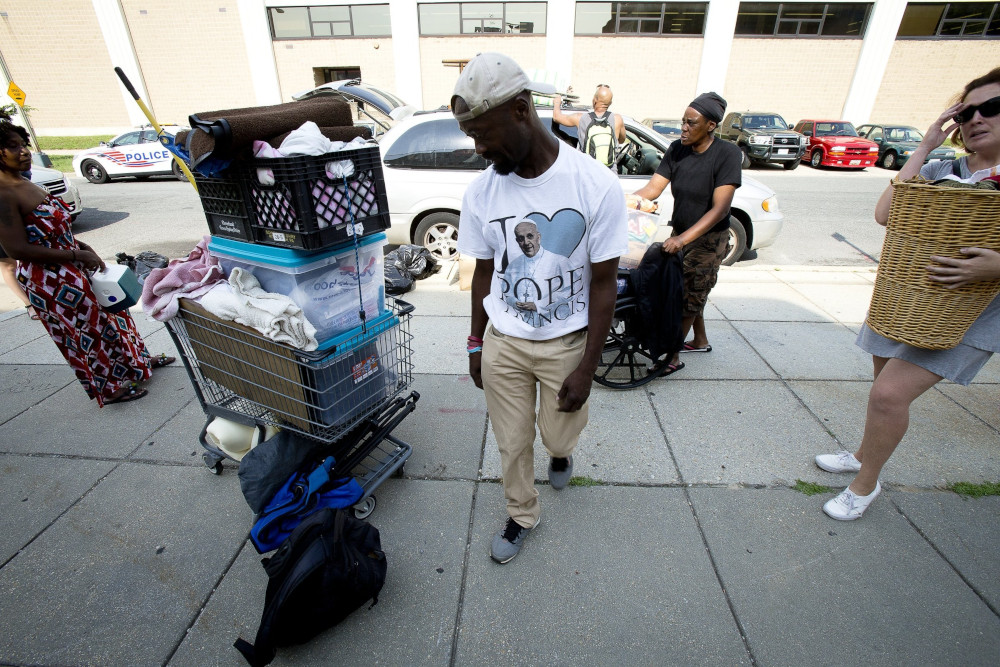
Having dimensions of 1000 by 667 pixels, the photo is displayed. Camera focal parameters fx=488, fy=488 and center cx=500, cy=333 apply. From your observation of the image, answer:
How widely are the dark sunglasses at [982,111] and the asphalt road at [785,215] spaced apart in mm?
5404

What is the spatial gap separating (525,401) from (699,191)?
2197 mm

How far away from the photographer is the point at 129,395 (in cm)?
363

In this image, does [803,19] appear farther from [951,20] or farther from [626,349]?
[626,349]

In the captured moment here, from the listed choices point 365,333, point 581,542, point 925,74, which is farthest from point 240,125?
point 925,74

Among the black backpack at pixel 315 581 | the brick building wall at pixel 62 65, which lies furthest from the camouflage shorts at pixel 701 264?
the brick building wall at pixel 62 65

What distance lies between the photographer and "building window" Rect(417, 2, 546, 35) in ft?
72.8

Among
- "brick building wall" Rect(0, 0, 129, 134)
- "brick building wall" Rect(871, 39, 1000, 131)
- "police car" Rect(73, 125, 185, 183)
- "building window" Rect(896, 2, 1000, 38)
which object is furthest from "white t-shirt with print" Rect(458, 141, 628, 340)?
"brick building wall" Rect(0, 0, 129, 134)

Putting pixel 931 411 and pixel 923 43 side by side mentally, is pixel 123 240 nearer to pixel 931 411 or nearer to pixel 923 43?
pixel 931 411

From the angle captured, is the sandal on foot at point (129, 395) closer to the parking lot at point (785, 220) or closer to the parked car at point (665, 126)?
the parking lot at point (785, 220)

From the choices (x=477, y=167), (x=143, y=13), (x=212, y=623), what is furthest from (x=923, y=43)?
(x=143, y=13)

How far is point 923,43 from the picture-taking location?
2217 cm

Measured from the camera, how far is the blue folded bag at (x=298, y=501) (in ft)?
7.32

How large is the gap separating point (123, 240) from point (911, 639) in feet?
35.8

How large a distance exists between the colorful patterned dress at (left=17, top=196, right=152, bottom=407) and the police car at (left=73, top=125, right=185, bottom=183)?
1313 cm
